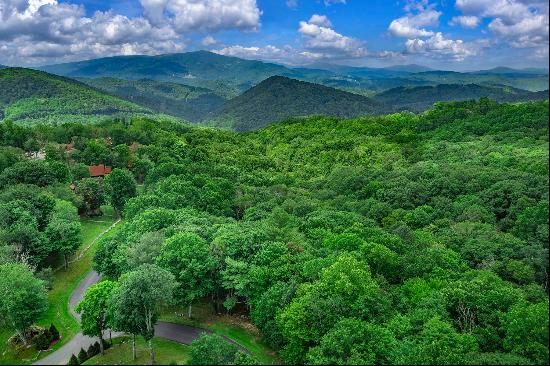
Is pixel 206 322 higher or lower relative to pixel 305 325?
lower

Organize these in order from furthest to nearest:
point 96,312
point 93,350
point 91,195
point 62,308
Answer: point 91,195
point 62,308
point 96,312
point 93,350

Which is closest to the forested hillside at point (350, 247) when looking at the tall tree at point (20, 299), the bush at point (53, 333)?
the tall tree at point (20, 299)

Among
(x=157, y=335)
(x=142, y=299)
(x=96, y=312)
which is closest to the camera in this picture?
(x=142, y=299)

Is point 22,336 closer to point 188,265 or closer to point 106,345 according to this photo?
point 106,345

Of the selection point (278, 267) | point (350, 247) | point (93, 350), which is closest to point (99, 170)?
point (93, 350)

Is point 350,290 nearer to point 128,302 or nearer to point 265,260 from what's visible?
point 265,260

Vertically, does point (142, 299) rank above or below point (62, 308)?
above

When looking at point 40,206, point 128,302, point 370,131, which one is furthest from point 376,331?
point 370,131
